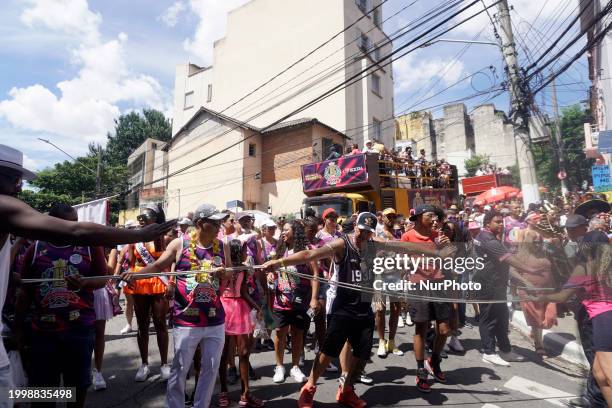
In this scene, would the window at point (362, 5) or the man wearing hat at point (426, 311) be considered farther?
the window at point (362, 5)

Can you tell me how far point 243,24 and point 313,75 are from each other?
835 cm

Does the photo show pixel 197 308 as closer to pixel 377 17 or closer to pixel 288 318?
pixel 288 318

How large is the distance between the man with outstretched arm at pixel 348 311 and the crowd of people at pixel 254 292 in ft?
0.04

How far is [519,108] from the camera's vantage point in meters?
10.3

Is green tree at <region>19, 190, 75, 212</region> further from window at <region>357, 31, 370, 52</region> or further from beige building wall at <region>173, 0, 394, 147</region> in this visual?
window at <region>357, 31, 370, 52</region>

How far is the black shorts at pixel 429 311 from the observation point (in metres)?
4.22

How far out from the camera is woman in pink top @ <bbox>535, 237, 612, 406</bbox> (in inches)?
110

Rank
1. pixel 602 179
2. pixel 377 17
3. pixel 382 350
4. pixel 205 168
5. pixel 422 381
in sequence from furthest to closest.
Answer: pixel 377 17
pixel 205 168
pixel 602 179
pixel 382 350
pixel 422 381

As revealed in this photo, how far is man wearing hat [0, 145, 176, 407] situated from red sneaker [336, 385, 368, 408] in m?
2.92

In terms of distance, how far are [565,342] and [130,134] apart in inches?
1855

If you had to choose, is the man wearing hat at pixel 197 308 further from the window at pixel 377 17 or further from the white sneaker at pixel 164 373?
the window at pixel 377 17

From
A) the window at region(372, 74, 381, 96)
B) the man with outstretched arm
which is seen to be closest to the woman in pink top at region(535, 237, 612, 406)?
the man with outstretched arm

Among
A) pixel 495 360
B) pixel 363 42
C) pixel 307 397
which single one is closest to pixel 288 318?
pixel 307 397

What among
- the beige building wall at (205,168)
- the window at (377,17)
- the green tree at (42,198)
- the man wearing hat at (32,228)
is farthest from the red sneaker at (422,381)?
the green tree at (42,198)
